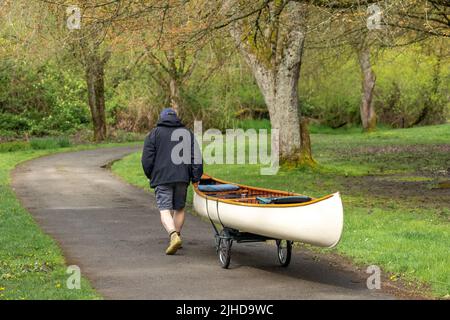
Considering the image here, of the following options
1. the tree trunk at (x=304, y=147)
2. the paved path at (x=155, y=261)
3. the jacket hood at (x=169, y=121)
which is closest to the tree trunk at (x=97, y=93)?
the tree trunk at (x=304, y=147)

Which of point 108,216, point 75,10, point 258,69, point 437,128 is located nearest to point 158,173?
point 108,216

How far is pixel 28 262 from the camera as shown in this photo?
1132cm

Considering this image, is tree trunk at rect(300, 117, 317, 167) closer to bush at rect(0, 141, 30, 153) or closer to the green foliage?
bush at rect(0, 141, 30, 153)

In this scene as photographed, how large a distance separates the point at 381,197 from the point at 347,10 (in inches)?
167

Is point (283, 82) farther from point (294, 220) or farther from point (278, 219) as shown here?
point (294, 220)

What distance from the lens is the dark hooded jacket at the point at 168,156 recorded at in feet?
40.8

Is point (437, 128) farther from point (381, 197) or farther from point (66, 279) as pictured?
point (66, 279)

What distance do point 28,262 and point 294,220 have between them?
3.59 m

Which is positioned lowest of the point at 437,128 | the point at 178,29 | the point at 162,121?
the point at 437,128

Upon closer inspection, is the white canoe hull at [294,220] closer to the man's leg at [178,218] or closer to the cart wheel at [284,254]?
the cart wheel at [284,254]

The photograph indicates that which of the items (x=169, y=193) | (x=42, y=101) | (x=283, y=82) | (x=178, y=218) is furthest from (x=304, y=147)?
(x=42, y=101)

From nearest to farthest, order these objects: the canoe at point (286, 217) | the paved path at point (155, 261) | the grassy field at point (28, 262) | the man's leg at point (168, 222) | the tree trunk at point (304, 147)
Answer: the grassy field at point (28, 262) → the paved path at point (155, 261) → the canoe at point (286, 217) → the man's leg at point (168, 222) → the tree trunk at point (304, 147)

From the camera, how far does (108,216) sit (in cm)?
1678

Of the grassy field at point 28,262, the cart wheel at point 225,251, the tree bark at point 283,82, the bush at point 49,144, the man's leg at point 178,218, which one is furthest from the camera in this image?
the bush at point 49,144
